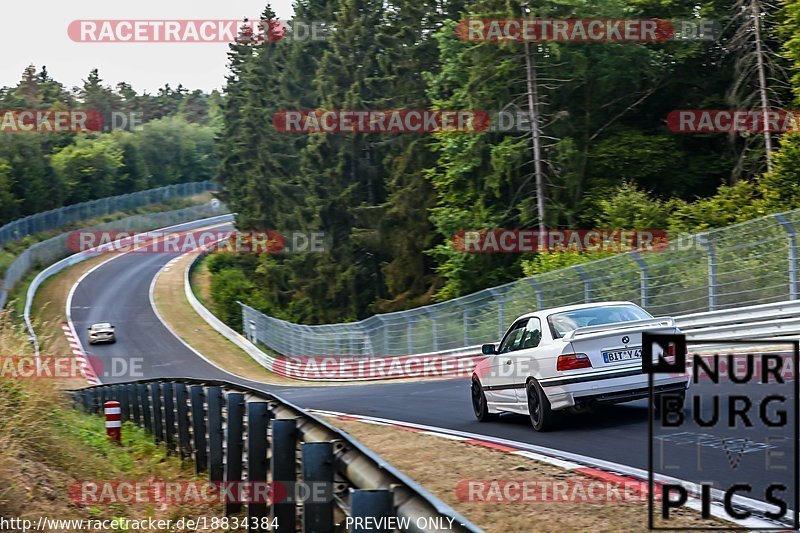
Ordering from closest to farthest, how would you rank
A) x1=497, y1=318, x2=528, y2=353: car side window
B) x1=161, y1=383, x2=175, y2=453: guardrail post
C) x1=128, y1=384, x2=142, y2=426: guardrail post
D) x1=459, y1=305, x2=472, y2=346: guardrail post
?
x1=497, y1=318, x2=528, y2=353: car side window → x1=161, y1=383, x2=175, y2=453: guardrail post → x1=128, y1=384, x2=142, y2=426: guardrail post → x1=459, y1=305, x2=472, y2=346: guardrail post

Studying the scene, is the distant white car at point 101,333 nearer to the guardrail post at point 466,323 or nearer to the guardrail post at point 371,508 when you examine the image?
the guardrail post at point 466,323

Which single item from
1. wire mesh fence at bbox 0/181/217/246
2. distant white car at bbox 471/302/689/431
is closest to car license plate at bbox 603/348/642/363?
distant white car at bbox 471/302/689/431

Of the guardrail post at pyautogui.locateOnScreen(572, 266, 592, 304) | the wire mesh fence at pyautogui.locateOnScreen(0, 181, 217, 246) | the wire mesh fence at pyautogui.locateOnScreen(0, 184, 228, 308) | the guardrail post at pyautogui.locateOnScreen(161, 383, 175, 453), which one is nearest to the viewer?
the guardrail post at pyautogui.locateOnScreen(161, 383, 175, 453)

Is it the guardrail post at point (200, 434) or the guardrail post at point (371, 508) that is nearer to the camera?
the guardrail post at point (371, 508)

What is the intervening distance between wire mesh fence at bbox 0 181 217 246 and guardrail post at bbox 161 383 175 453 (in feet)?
199

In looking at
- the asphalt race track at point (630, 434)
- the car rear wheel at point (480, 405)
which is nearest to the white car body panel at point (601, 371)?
the asphalt race track at point (630, 434)

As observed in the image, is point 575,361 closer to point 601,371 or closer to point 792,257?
point 601,371

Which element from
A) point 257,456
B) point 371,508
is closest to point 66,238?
point 257,456

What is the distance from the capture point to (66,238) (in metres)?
77.9

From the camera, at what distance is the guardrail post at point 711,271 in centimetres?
1866

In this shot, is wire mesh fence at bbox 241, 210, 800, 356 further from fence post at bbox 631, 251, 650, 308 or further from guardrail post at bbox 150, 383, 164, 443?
guardrail post at bbox 150, 383, 164, 443

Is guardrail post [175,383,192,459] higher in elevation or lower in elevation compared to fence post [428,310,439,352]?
higher

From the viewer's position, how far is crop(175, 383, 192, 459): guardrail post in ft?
40.3

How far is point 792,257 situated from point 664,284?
3825 mm
